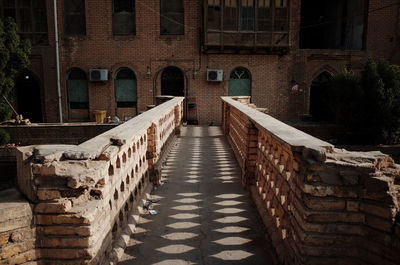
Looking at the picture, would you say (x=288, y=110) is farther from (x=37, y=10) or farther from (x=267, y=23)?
(x=37, y=10)

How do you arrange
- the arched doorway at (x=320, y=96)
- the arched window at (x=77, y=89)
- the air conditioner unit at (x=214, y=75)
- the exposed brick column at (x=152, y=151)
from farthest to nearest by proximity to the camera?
1. the arched doorway at (x=320, y=96)
2. the arched window at (x=77, y=89)
3. the air conditioner unit at (x=214, y=75)
4. the exposed brick column at (x=152, y=151)

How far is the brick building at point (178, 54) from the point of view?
53.4 ft

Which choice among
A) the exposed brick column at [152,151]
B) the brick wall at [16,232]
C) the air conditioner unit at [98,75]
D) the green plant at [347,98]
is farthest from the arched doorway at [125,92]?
the brick wall at [16,232]

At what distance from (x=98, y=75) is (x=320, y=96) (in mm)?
12337

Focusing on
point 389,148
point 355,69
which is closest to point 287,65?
point 355,69

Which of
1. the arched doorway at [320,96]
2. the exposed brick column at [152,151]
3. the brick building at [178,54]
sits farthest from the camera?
the arched doorway at [320,96]

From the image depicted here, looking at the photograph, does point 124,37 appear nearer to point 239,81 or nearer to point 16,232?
point 239,81

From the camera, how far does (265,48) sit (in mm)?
16531

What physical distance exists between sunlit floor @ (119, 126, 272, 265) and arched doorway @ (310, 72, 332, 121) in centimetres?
1339

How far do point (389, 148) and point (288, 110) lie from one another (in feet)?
17.6

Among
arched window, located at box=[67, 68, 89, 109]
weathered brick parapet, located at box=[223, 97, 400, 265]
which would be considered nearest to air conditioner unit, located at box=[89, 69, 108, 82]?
arched window, located at box=[67, 68, 89, 109]

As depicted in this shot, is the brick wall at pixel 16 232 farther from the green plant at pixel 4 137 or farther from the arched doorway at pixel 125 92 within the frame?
the arched doorway at pixel 125 92

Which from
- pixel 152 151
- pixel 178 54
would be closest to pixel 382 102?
pixel 178 54

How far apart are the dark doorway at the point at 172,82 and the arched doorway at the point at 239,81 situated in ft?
8.79
